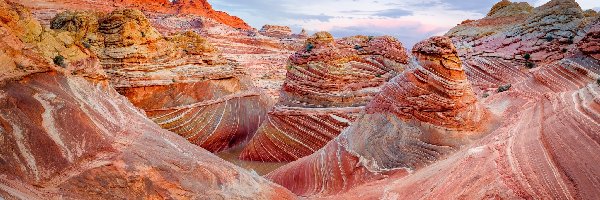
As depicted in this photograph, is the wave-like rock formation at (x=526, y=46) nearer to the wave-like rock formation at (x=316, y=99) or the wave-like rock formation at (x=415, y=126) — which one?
the wave-like rock formation at (x=316, y=99)

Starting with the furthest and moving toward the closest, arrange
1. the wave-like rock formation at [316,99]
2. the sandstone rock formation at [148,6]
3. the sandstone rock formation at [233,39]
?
the sandstone rock formation at [148,6] → the sandstone rock formation at [233,39] → the wave-like rock formation at [316,99]

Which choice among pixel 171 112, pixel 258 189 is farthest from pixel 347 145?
pixel 171 112

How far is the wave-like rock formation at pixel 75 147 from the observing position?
4547 mm

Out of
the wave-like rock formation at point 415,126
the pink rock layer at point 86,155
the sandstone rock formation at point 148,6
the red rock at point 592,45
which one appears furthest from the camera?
the sandstone rock formation at point 148,6

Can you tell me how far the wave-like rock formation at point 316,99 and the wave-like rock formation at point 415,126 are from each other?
12.6ft

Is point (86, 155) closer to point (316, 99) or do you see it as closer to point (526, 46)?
point (316, 99)

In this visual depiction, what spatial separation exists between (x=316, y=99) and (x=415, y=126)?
5295 millimetres

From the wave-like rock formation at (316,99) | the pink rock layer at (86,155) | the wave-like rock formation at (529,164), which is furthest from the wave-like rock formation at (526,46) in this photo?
the pink rock layer at (86,155)

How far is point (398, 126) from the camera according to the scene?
7477 millimetres

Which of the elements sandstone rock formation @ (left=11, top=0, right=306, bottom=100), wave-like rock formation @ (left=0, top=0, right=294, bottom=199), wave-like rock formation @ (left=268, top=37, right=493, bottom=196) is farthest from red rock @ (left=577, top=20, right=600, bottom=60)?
sandstone rock formation @ (left=11, top=0, right=306, bottom=100)

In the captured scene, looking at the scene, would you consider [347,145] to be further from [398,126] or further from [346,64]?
[346,64]

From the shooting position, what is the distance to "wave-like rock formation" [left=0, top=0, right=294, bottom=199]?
455 centimetres

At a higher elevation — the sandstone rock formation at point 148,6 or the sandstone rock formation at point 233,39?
the sandstone rock formation at point 148,6

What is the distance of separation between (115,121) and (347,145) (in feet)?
13.3
